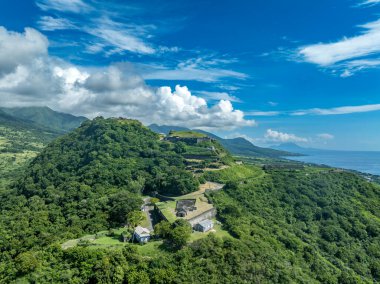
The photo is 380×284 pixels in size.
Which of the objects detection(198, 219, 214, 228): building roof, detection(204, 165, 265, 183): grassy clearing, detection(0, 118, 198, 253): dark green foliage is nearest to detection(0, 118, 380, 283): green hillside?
detection(0, 118, 198, 253): dark green foliage

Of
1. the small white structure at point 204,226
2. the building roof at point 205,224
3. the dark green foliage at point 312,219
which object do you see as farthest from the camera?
the dark green foliage at point 312,219

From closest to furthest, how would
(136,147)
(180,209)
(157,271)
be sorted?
(157,271) → (180,209) → (136,147)

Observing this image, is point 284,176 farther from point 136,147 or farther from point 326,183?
point 136,147

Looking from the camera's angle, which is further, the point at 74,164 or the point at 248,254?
the point at 74,164

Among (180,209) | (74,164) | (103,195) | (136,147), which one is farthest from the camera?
(136,147)

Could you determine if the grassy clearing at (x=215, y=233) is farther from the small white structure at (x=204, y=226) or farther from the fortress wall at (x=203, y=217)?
the fortress wall at (x=203, y=217)

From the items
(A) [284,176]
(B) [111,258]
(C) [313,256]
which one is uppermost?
(A) [284,176]

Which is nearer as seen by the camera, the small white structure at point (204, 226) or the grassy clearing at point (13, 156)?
the small white structure at point (204, 226)

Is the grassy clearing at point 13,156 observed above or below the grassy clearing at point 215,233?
below

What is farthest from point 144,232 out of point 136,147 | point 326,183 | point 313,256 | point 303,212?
point 326,183

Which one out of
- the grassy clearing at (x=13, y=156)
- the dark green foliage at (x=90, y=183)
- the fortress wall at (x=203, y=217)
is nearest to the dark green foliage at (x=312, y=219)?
the fortress wall at (x=203, y=217)

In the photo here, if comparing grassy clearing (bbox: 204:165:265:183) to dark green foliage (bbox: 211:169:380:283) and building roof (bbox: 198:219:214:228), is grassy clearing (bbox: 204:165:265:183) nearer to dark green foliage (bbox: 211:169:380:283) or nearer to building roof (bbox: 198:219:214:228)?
dark green foliage (bbox: 211:169:380:283)
